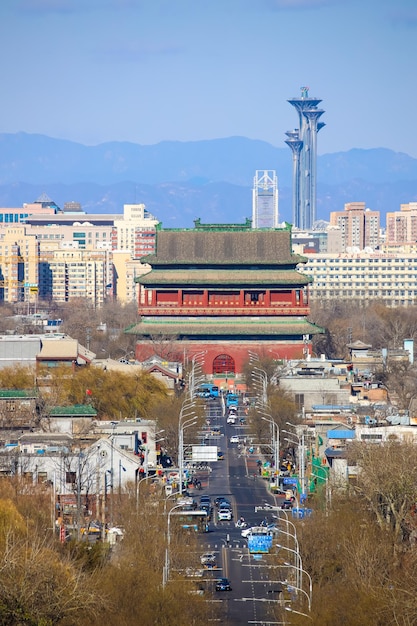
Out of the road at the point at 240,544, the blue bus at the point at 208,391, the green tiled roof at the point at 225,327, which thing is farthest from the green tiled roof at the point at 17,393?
the green tiled roof at the point at 225,327

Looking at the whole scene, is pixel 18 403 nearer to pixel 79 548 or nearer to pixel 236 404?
pixel 236 404

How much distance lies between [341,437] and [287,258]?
7204 centimetres

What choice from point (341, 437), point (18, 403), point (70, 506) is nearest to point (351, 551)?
point (70, 506)

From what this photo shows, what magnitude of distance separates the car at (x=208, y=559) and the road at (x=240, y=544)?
11.3 inches

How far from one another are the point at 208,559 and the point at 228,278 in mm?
93706

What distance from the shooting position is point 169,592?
59.4 metres

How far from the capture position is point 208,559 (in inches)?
2795

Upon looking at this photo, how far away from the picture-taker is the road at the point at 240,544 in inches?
2502

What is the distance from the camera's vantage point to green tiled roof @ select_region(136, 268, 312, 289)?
536 ft

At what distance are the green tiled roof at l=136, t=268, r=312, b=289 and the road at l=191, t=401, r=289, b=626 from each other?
50340 millimetres

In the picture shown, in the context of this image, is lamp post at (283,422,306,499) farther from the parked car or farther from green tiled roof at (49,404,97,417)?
green tiled roof at (49,404,97,417)

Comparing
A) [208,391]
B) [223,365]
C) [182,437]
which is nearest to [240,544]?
[182,437]

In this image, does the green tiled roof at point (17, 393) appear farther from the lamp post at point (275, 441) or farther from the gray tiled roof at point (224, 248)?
the gray tiled roof at point (224, 248)

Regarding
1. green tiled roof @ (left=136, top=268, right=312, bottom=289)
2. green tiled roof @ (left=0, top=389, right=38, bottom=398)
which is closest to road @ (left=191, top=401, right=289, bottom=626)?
green tiled roof @ (left=0, top=389, right=38, bottom=398)
